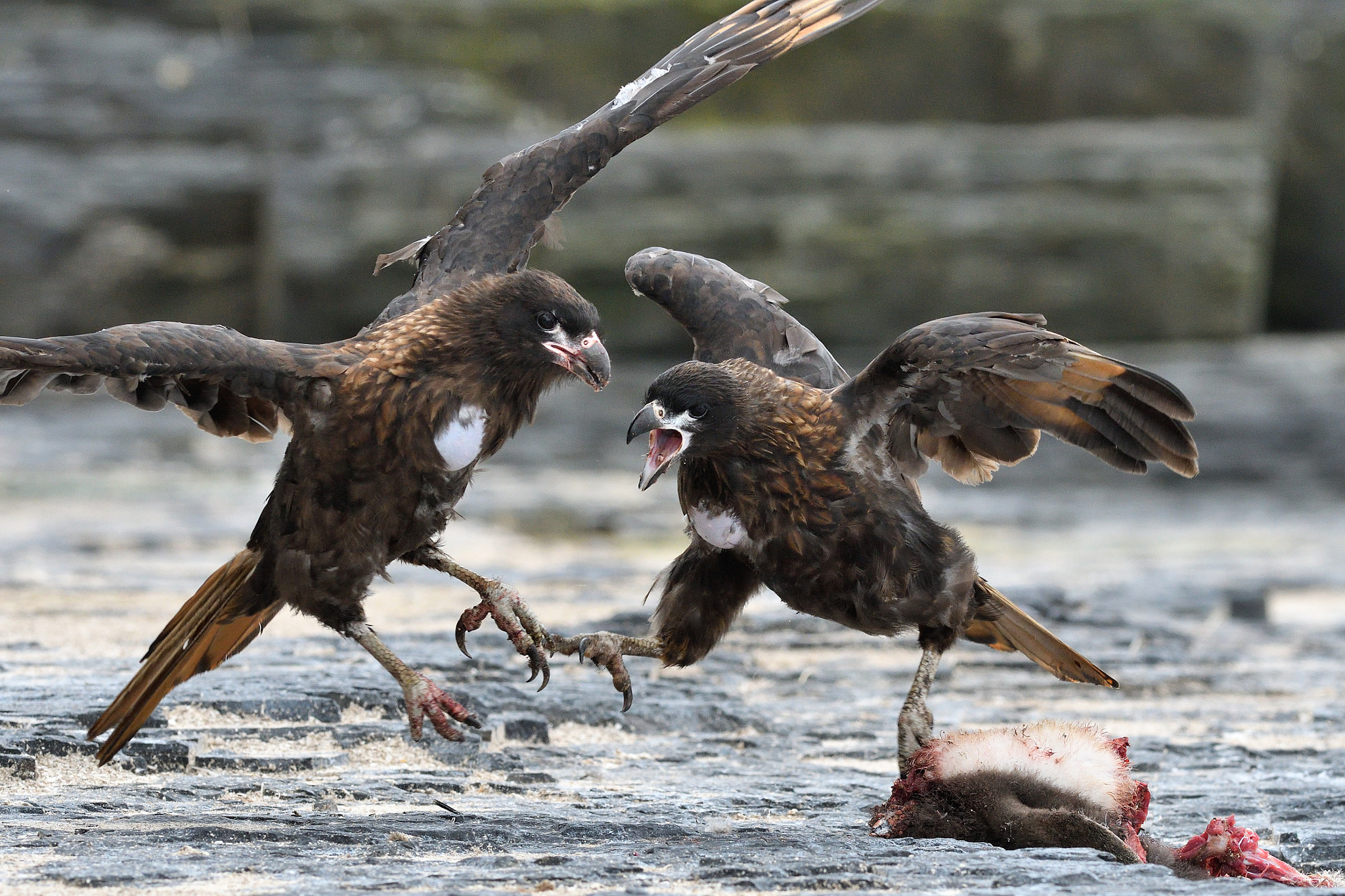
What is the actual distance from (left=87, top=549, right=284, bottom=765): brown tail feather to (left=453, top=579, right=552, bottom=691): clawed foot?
502 millimetres

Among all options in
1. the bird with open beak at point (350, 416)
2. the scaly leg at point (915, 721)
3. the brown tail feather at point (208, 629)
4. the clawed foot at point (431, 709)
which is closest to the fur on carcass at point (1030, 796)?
the scaly leg at point (915, 721)

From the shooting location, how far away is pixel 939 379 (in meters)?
4.41

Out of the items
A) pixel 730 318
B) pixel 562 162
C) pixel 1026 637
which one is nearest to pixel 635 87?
pixel 562 162

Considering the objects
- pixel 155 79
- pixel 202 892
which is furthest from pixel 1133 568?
pixel 155 79

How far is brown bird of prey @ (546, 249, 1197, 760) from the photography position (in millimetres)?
4258

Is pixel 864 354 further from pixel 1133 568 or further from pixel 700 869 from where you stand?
pixel 700 869

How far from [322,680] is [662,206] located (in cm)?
800

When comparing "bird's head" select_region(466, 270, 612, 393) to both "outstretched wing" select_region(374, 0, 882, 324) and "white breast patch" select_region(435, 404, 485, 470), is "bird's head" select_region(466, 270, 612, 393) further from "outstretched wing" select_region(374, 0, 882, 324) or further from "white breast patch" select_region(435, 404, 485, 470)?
"outstretched wing" select_region(374, 0, 882, 324)

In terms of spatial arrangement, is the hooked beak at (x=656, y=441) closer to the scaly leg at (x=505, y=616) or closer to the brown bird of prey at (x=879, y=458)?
the brown bird of prey at (x=879, y=458)

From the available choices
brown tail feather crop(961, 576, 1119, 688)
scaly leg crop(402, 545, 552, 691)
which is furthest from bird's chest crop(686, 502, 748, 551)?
brown tail feather crop(961, 576, 1119, 688)

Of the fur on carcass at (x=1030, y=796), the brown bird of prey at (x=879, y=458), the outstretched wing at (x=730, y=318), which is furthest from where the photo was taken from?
the outstretched wing at (x=730, y=318)

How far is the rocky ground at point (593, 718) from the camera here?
3428 millimetres

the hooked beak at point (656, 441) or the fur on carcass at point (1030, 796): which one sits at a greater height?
the hooked beak at point (656, 441)

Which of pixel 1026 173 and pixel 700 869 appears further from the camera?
pixel 1026 173
